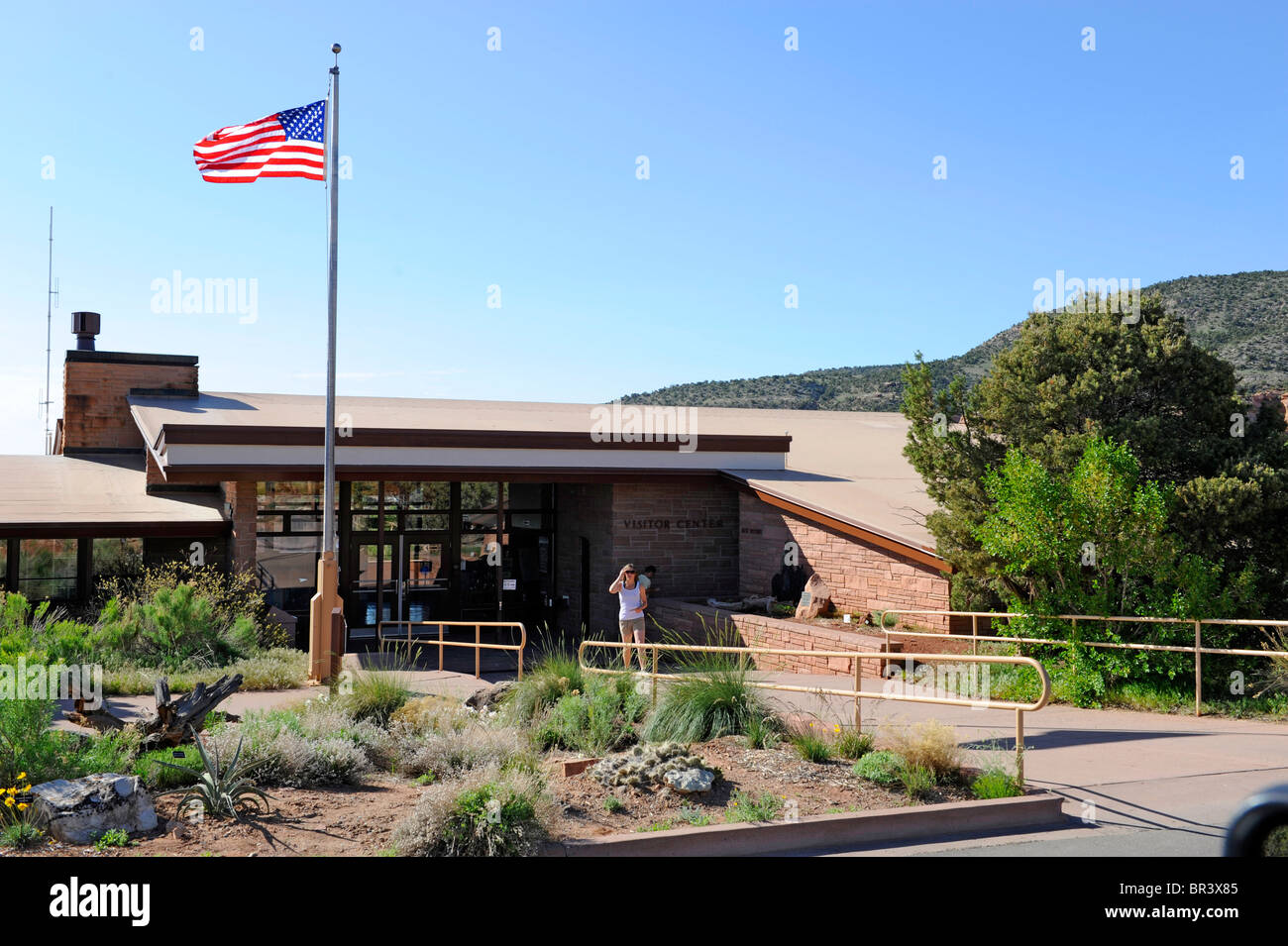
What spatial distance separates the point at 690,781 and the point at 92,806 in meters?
3.94

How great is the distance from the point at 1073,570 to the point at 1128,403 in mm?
3280

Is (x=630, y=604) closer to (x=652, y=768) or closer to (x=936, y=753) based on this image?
(x=652, y=768)

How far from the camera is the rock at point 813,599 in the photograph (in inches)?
706

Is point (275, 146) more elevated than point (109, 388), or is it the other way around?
point (275, 146)

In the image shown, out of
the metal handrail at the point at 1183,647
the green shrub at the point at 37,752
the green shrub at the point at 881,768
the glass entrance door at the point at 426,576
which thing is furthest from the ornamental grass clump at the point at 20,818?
the glass entrance door at the point at 426,576

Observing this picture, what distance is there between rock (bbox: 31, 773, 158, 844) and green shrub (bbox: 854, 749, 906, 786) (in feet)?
16.6

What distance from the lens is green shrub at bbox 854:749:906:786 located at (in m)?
7.75

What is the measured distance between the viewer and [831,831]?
684 centimetres

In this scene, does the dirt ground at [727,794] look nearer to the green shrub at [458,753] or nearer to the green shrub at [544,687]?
the green shrub at [458,753]

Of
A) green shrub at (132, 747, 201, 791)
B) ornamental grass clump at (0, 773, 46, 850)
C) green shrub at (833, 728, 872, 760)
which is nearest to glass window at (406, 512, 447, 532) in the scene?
green shrub at (132, 747, 201, 791)

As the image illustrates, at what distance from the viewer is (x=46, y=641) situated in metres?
11.5

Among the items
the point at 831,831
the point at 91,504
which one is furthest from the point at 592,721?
the point at 91,504
